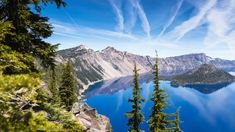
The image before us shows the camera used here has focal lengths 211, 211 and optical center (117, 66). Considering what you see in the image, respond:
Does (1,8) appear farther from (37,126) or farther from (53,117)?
(37,126)

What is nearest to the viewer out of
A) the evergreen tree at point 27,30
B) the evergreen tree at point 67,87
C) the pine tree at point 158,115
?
the evergreen tree at point 27,30

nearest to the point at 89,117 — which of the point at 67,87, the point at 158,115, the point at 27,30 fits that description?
the point at 67,87

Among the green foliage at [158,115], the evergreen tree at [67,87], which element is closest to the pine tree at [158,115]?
the green foliage at [158,115]

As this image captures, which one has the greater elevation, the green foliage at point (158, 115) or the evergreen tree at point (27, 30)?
the evergreen tree at point (27, 30)

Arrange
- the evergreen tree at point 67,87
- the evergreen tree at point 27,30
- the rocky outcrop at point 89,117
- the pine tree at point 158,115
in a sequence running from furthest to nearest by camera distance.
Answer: the evergreen tree at point 67,87
the rocky outcrop at point 89,117
the pine tree at point 158,115
the evergreen tree at point 27,30

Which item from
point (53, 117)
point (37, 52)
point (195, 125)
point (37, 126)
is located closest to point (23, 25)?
point (37, 52)

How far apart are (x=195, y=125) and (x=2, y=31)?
144057mm

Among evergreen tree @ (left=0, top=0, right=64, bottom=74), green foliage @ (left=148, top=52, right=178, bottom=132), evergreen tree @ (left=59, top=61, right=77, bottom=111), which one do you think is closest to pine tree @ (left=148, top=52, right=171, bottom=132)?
green foliage @ (left=148, top=52, right=178, bottom=132)

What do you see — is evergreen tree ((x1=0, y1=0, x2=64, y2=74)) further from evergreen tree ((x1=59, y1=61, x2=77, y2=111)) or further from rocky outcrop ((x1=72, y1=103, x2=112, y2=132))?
evergreen tree ((x1=59, y1=61, x2=77, y2=111))

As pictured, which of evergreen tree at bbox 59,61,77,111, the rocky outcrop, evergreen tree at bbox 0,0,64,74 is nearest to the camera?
evergreen tree at bbox 0,0,64,74

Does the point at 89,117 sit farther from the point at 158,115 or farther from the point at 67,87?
the point at 158,115

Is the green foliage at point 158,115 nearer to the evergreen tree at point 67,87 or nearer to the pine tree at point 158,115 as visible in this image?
the pine tree at point 158,115

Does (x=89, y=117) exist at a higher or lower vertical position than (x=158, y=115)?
lower

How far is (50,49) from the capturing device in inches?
530
